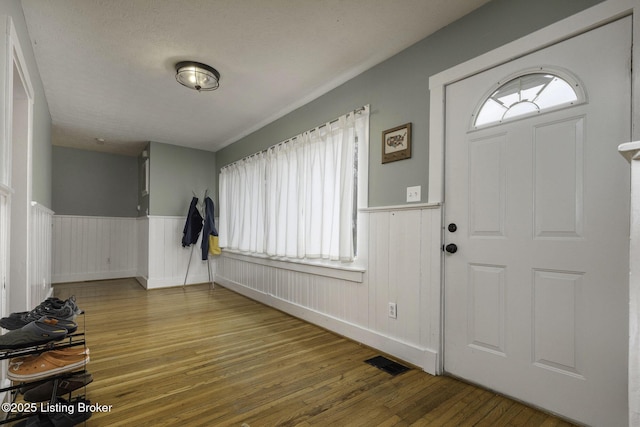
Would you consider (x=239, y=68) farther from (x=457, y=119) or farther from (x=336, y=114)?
(x=457, y=119)

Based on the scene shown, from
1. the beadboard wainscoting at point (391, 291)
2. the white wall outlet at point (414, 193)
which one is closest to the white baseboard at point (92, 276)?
the beadboard wainscoting at point (391, 291)

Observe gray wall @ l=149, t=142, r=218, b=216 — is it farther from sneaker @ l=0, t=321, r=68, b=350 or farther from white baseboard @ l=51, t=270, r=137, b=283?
sneaker @ l=0, t=321, r=68, b=350

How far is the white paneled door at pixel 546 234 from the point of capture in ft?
4.84

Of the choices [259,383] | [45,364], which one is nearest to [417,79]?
[259,383]

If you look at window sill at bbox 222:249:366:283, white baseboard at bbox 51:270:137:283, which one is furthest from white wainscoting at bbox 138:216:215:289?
window sill at bbox 222:249:366:283

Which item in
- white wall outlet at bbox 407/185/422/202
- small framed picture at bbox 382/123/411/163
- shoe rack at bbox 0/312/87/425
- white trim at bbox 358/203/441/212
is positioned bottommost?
shoe rack at bbox 0/312/87/425

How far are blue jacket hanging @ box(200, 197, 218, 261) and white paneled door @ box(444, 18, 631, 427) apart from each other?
13.5 ft

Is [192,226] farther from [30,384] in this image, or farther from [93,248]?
[30,384]

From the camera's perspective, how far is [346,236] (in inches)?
111

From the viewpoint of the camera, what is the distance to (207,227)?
5301 mm

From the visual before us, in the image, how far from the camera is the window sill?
2766 millimetres

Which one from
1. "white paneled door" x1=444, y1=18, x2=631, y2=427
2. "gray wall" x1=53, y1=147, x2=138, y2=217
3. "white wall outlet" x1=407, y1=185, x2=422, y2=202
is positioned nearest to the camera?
"white paneled door" x1=444, y1=18, x2=631, y2=427

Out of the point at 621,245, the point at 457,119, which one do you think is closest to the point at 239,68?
the point at 457,119

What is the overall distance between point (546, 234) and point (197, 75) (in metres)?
2.86
